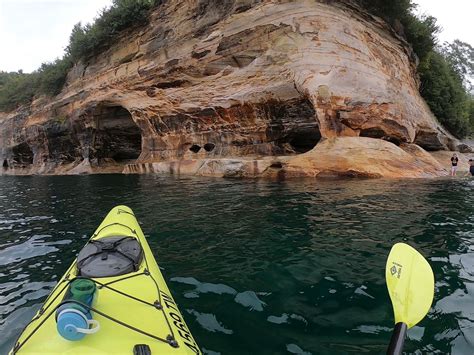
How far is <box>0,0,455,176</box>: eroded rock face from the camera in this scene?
558 inches

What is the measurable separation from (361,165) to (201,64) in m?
9.95

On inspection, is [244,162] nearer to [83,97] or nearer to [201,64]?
[201,64]

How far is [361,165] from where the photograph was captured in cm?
1279

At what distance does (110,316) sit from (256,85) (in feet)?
46.1

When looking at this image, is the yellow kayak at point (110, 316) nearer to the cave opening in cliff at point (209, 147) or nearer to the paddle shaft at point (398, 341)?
the paddle shaft at point (398, 341)

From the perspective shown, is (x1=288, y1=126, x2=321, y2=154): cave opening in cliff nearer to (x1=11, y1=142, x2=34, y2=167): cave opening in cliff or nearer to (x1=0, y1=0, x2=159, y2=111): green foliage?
(x1=0, y1=0, x2=159, y2=111): green foliage

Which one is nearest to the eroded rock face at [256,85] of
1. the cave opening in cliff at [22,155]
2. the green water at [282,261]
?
the green water at [282,261]

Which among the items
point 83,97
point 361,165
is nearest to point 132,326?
point 361,165

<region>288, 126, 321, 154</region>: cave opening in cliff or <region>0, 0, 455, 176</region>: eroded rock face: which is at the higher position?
<region>0, 0, 455, 176</region>: eroded rock face

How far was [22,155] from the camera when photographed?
31.0m

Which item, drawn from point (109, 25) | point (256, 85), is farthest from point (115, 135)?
point (256, 85)

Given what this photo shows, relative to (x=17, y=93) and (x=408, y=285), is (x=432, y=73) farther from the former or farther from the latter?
(x=17, y=93)

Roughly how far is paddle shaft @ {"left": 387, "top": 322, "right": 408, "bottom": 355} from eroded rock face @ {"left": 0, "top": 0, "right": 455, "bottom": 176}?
1075 cm

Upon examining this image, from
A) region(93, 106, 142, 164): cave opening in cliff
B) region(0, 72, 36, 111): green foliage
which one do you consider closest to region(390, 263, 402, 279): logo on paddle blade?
region(93, 106, 142, 164): cave opening in cliff
